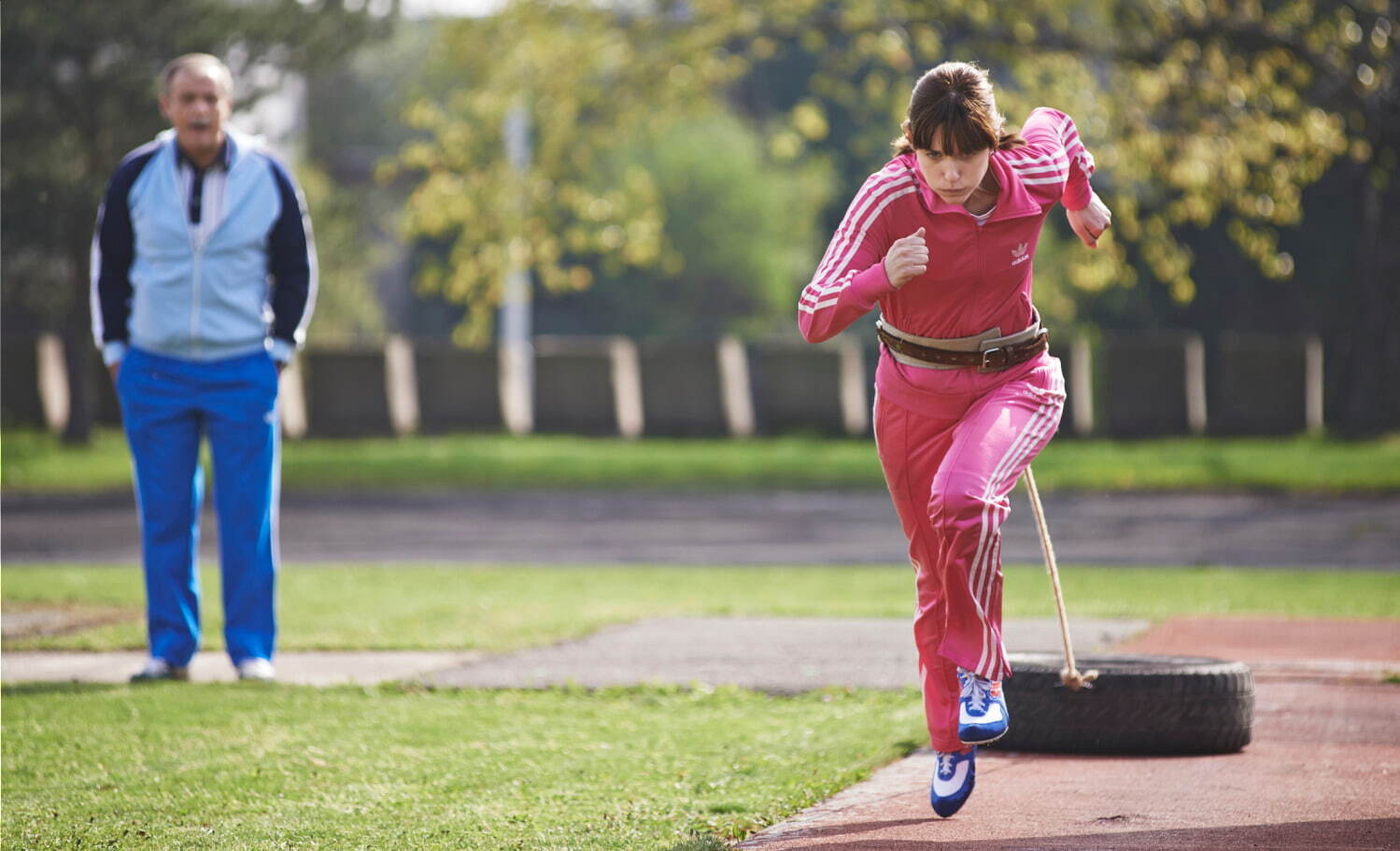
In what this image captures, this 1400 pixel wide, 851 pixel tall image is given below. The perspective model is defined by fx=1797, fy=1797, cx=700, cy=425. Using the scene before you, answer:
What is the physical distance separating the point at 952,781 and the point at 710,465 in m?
15.5

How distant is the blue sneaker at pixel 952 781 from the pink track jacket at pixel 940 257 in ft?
3.03

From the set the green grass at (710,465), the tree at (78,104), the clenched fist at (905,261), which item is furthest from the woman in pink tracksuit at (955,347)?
the tree at (78,104)

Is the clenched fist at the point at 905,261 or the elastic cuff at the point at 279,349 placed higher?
the clenched fist at the point at 905,261

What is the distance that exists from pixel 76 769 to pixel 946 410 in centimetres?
269

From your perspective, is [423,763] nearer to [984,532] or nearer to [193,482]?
[984,532]

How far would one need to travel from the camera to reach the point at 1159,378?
22719 millimetres

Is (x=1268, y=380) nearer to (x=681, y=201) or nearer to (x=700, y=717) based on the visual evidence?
(x=700, y=717)

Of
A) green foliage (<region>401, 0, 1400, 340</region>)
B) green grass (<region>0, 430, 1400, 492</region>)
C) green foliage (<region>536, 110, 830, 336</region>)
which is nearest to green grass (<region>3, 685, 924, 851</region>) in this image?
green foliage (<region>401, 0, 1400, 340</region>)

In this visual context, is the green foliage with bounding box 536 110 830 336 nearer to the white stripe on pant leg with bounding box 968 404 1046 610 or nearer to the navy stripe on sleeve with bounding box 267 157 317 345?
the navy stripe on sleeve with bounding box 267 157 317 345

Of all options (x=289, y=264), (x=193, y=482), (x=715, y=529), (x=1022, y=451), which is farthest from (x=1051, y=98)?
(x=1022, y=451)

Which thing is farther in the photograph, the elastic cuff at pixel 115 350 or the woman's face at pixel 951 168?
the elastic cuff at pixel 115 350

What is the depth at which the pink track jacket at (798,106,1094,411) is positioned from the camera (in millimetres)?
4395

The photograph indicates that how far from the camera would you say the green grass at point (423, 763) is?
14.4 ft

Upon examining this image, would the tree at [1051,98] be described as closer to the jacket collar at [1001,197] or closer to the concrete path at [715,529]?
the concrete path at [715,529]
